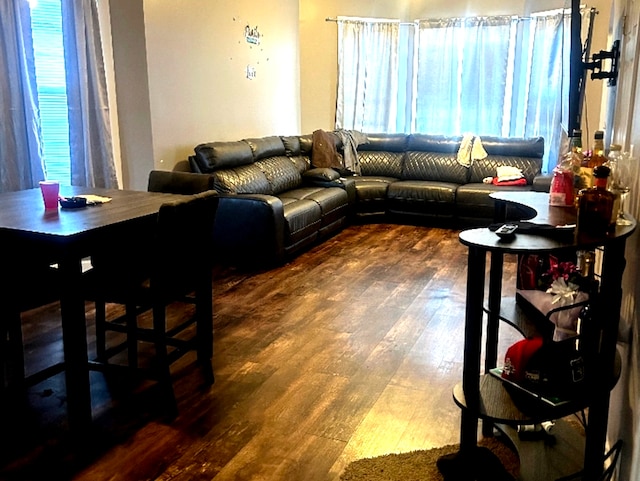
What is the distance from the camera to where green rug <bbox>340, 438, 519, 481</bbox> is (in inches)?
83.2

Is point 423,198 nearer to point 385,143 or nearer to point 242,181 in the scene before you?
point 385,143

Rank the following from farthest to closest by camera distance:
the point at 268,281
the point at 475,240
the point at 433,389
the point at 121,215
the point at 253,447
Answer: the point at 268,281 → the point at 433,389 → the point at 121,215 → the point at 253,447 → the point at 475,240

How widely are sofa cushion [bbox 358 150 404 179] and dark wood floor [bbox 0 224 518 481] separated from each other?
2.88 meters

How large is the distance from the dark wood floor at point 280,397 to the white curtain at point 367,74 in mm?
3609

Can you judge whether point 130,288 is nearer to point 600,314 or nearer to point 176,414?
point 176,414

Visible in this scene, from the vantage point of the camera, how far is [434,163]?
6.73 meters

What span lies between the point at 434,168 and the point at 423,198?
0.62 metres

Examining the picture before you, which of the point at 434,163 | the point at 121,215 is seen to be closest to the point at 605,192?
the point at 121,215

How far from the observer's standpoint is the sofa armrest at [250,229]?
455 centimetres

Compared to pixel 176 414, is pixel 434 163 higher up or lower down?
higher up

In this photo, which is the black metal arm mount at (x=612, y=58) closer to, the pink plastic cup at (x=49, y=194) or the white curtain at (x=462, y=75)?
the pink plastic cup at (x=49, y=194)

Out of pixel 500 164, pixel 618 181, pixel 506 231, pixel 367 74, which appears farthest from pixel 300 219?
pixel 506 231

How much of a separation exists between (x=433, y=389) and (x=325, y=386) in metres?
0.52

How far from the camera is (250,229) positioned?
4602 millimetres
